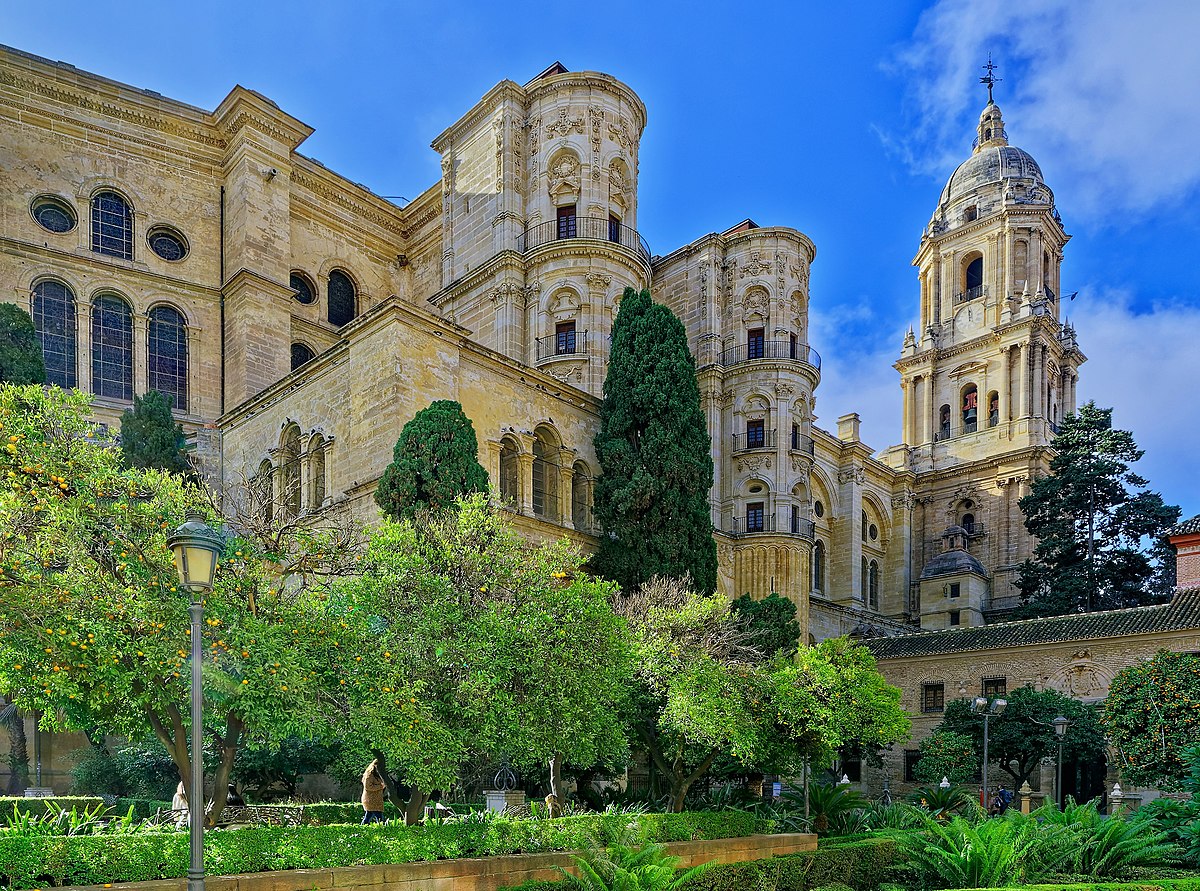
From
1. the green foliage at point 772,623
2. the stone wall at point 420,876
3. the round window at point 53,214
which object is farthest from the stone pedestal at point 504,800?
the round window at point 53,214

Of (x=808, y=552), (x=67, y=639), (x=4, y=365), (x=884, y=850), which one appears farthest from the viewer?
(x=808, y=552)

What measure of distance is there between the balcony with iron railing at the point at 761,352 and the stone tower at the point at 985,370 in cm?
2054

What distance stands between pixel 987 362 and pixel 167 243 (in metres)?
42.7

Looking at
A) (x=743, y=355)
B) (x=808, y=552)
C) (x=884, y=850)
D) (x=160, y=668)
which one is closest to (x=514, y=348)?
(x=743, y=355)

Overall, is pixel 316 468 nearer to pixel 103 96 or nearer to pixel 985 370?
pixel 103 96

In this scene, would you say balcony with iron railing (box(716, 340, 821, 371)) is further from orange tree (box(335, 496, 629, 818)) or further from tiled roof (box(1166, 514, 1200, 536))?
orange tree (box(335, 496, 629, 818))

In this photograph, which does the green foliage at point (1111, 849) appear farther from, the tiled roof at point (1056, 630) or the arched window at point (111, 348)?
the arched window at point (111, 348)

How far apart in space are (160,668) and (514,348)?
2103 centimetres

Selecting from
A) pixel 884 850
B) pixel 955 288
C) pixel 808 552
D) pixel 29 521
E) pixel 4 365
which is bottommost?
pixel 884 850

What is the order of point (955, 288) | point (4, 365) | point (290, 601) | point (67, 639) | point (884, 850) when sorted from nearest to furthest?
point (67, 639) < point (290, 601) < point (884, 850) < point (4, 365) < point (955, 288)

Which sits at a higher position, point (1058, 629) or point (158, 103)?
point (158, 103)

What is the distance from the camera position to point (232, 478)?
2739 centimetres

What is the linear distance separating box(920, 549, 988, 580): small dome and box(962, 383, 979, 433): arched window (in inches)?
336

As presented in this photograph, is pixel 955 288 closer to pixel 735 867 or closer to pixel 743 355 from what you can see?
pixel 743 355
